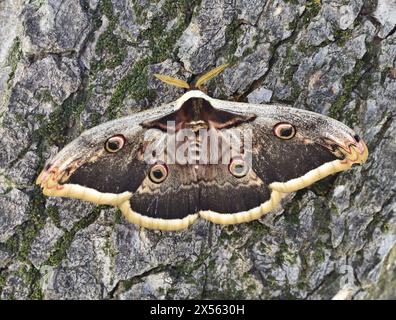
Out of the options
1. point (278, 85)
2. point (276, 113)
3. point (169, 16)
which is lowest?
point (276, 113)

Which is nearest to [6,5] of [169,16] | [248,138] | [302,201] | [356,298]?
[169,16]

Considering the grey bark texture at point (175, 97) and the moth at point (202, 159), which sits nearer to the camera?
the moth at point (202, 159)

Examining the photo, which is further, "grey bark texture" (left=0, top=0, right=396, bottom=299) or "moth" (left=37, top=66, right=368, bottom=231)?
"grey bark texture" (left=0, top=0, right=396, bottom=299)

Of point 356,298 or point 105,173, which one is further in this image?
point 356,298

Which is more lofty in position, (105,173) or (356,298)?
(105,173)
